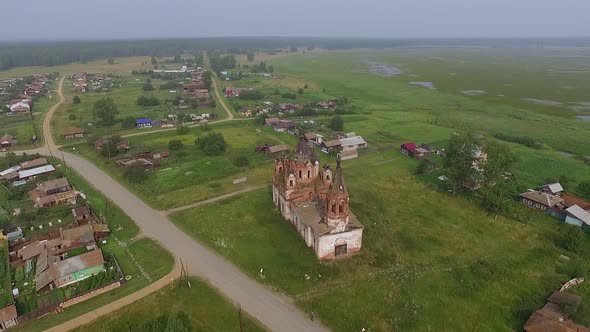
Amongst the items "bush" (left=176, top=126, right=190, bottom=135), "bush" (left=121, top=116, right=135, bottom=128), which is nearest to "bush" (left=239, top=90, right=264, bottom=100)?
"bush" (left=121, top=116, right=135, bottom=128)

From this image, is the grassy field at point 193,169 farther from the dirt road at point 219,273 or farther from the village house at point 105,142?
the dirt road at point 219,273

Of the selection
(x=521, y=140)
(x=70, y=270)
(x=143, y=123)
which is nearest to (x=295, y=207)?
(x=70, y=270)

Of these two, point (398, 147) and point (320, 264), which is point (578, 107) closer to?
point (398, 147)

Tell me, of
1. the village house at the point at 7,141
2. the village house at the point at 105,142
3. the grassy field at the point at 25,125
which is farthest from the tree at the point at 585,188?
the village house at the point at 7,141

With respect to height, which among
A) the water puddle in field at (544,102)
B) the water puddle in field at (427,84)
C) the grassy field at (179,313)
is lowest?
the grassy field at (179,313)

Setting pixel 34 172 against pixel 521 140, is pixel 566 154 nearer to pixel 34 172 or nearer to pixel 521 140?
pixel 521 140

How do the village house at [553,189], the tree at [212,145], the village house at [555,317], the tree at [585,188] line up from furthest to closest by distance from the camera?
the tree at [212,145], the tree at [585,188], the village house at [553,189], the village house at [555,317]

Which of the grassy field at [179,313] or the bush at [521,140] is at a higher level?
the bush at [521,140]
